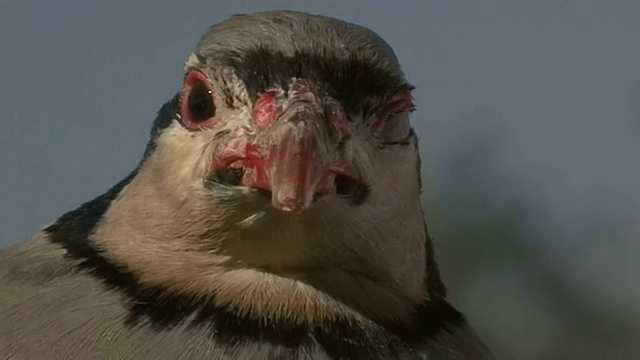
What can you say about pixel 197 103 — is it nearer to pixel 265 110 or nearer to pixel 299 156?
pixel 265 110

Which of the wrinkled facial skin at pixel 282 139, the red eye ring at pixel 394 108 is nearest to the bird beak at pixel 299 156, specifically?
the wrinkled facial skin at pixel 282 139

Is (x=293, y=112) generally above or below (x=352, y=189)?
above

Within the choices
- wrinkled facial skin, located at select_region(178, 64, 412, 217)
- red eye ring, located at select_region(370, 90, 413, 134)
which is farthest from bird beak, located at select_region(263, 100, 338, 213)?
red eye ring, located at select_region(370, 90, 413, 134)

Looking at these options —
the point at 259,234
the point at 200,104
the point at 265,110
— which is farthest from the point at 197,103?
the point at 259,234

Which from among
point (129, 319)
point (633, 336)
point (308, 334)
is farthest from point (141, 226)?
point (633, 336)

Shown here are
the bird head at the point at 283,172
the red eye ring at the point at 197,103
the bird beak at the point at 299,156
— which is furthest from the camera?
the red eye ring at the point at 197,103

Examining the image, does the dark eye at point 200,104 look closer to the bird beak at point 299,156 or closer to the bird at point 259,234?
the bird at point 259,234

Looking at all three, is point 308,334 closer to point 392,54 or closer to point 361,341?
point 361,341
